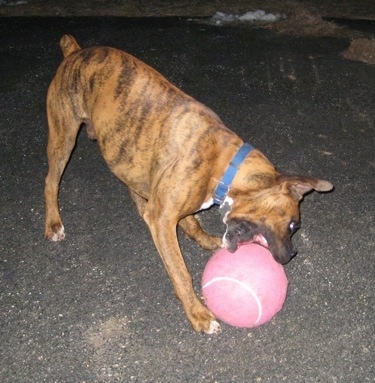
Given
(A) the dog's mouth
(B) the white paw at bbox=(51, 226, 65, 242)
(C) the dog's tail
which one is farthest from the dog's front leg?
(C) the dog's tail

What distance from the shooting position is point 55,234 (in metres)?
4.39

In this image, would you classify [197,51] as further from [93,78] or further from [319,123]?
[93,78]

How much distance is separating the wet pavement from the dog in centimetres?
45

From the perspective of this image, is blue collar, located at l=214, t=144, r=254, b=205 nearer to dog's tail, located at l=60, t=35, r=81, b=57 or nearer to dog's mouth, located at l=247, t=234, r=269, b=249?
dog's mouth, located at l=247, t=234, r=269, b=249

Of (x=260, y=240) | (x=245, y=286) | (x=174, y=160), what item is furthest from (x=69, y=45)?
(x=245, y=286)

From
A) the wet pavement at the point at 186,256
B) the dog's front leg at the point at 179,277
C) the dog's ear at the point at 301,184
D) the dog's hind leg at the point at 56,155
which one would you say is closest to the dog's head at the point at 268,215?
the dog's ear at the point at 301,184

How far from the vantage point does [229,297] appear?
10.7ft

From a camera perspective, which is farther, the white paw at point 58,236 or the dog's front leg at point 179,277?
the white paw at point 58,236

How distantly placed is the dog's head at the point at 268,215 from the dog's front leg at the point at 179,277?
43 centimetres

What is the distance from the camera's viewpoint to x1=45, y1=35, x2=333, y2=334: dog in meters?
3.38

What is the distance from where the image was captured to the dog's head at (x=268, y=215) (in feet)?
10.9

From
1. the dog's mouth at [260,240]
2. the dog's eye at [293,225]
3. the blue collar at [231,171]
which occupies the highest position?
the blue collar at [231,171]

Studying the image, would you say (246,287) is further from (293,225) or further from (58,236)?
(58,236)

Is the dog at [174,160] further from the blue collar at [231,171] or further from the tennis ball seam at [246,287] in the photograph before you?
the tennis ball seam at [246,287]
